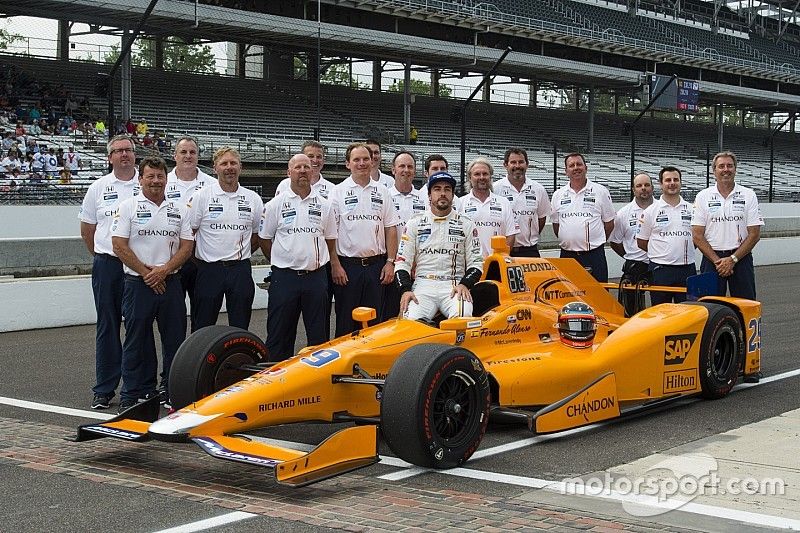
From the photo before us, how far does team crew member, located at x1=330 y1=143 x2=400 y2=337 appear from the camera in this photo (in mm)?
9211

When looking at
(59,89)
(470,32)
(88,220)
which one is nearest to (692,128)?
(470,32)

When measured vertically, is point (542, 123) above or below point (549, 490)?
above

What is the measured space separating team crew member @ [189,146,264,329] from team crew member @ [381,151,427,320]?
4.77 ft

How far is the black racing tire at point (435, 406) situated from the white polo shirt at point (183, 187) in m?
3.58

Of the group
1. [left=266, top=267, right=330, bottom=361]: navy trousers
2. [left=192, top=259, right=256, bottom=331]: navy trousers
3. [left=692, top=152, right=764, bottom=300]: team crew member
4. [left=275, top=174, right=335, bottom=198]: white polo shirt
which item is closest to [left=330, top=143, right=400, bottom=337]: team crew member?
[left=275, top=174, right=335, bottom=198]: white polo shirt

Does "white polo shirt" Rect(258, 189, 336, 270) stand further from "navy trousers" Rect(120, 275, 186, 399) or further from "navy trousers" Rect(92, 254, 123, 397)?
"navy trousers" Rect(92, 254, 123, 397)

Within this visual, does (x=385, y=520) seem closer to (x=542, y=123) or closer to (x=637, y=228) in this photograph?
(x=637, y=228)

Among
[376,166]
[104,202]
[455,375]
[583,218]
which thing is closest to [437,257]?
[455,375]

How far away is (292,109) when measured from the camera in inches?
1549

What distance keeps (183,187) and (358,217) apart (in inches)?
63.3

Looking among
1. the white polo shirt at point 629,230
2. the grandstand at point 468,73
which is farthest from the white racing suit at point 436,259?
the grandstand at point 468,73

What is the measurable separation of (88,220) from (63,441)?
2.45 m

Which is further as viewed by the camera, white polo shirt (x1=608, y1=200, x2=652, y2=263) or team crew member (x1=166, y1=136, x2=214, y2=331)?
white polo shirt (x1=608, y1=200, x2=652, y2=263)

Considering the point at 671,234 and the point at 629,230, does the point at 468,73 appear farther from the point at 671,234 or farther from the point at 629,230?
the point at 671,234
